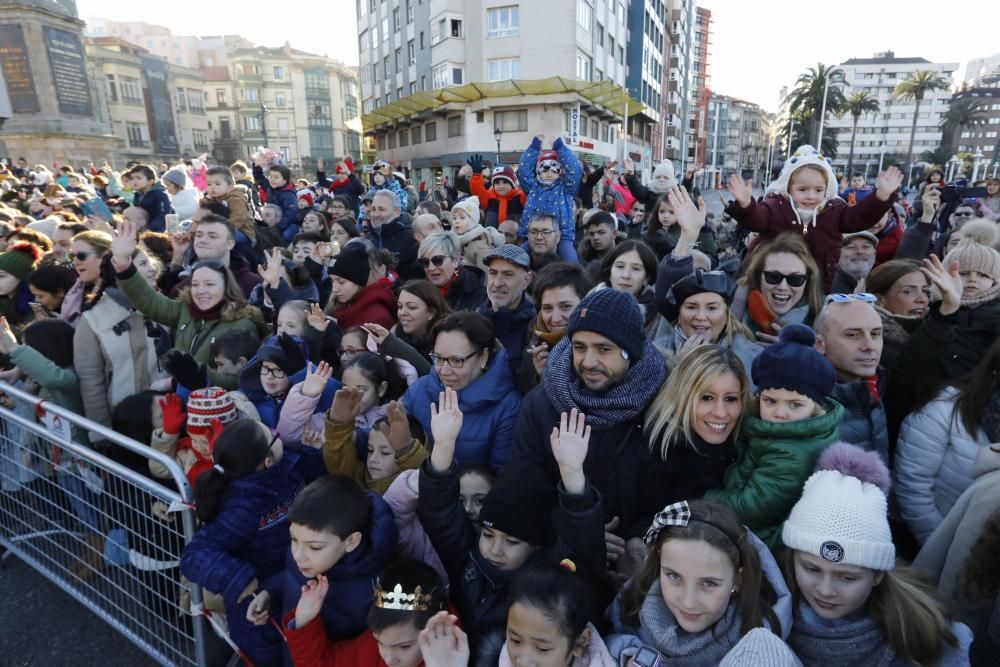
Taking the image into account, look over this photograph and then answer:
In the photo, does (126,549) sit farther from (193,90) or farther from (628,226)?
(193,90)

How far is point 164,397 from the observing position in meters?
3.42

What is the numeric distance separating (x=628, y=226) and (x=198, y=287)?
599 centimetres

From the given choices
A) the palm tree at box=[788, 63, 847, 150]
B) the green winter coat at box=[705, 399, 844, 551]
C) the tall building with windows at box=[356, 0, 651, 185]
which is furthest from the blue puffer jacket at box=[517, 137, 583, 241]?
the palm tree at box=[788, 63, 847, 150]

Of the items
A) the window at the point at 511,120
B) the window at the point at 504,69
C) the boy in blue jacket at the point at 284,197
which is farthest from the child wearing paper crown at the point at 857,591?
the window at the point at 504,69

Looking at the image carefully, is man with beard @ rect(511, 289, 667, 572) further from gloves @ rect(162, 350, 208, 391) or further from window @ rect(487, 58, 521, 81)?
window @ rect(487, 58, 521, 81)

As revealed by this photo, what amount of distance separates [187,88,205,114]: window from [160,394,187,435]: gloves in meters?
76.2

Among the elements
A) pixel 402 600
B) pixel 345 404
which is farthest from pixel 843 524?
pixel 345 404

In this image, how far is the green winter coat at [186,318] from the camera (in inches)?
158

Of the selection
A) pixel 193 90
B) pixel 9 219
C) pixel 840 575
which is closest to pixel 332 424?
pixel 840 575

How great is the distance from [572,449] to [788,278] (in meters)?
2.04

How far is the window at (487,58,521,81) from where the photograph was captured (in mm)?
33344

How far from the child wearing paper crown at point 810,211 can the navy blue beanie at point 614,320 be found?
2.23 meters

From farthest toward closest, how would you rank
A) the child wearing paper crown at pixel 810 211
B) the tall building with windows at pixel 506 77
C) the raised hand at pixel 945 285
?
the tall building with windows at pixel 506 77, the child wearing paper crown at pixel 810 211, the raised hand at pixel 945 285

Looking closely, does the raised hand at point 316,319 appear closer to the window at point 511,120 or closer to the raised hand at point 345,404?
the raised hand at point 345,404
